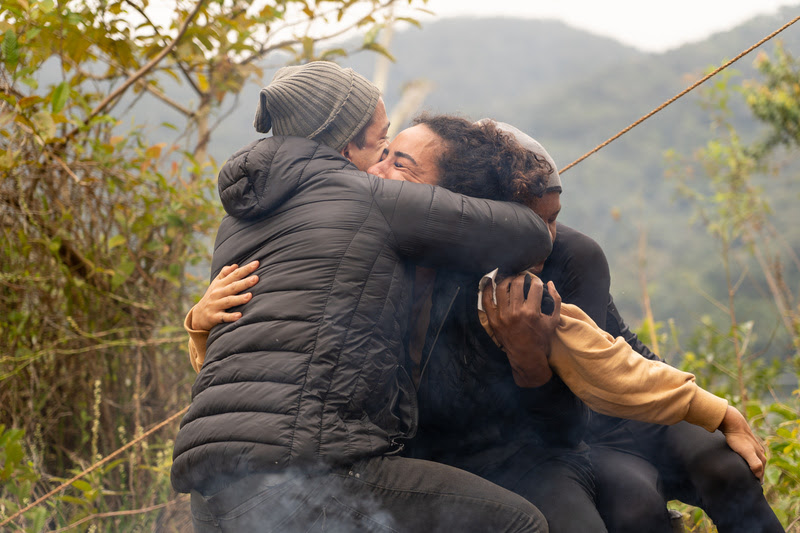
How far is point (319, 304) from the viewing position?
1.69 m

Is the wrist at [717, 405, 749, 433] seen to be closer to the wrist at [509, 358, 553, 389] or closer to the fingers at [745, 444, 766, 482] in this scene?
the fingers at [745, 444, 766, 482]

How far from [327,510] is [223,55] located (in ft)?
10.2

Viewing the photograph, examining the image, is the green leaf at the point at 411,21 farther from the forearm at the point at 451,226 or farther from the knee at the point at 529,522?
the knee at the point at 529,522

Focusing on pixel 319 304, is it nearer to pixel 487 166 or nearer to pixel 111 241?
pixel 487 166

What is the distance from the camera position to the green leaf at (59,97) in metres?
3.16

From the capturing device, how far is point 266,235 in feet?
6.12

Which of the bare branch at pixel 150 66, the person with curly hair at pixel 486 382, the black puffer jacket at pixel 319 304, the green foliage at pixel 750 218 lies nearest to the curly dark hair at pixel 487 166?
the person with curly hair at pixel 486 382

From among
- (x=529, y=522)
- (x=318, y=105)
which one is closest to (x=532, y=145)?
(x=318, y=105)

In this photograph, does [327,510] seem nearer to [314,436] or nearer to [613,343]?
[314,436]

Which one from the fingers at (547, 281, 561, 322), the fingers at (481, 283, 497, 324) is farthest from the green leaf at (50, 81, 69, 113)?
the fingers at (547, 281, 561, 322)

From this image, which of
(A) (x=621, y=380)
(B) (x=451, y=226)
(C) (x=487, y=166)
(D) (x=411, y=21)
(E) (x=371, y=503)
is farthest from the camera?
(D) (x=411, y=21)

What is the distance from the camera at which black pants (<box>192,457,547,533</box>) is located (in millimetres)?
1596

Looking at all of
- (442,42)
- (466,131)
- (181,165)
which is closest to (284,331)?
(466,131)

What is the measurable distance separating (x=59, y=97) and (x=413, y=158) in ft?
6.13
